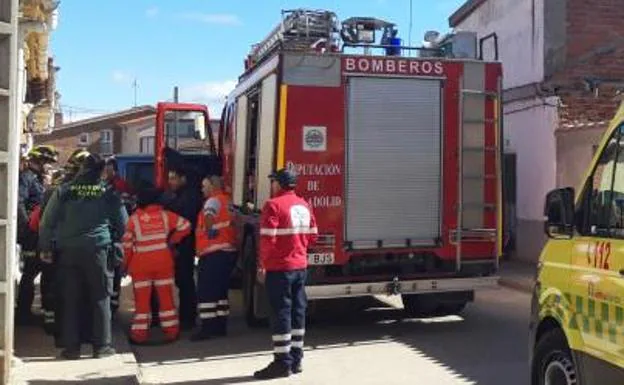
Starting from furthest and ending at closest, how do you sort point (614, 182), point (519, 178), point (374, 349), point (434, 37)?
point (519, 178), point (434, 37), point (374, 349), point (614, 182)

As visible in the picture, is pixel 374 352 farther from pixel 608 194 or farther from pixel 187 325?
pixel 608 194

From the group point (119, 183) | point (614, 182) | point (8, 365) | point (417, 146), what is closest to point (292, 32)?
point (417, 146)

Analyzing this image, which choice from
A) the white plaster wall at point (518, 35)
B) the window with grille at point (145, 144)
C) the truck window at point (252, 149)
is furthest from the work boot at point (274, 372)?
the window with grille at point (145, 144)

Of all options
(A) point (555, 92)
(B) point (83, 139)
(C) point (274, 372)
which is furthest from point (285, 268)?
(B) point (83, 139)

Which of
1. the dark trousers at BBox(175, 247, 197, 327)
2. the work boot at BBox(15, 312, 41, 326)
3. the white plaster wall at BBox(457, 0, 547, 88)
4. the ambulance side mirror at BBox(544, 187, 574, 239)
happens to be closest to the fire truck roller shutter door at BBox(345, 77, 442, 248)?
the dark trousers at BBox(175, 247, 197, 327)

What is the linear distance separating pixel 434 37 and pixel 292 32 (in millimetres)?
1955

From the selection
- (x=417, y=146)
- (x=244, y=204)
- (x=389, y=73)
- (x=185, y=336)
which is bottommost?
(x=185, y=336)

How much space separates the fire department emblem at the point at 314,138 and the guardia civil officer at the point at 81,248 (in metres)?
2.05

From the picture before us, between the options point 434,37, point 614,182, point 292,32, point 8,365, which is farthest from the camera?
point 434,37

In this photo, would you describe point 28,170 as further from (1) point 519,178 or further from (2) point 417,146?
(1) point 519,178

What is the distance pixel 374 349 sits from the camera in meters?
8.44

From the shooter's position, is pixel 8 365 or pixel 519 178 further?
pixel 519 178

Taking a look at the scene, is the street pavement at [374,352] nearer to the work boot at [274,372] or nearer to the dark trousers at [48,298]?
the work boot at [274,372]

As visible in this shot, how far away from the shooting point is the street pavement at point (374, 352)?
23.7ft
